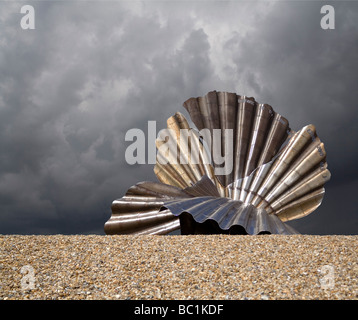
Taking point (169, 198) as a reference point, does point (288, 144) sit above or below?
above

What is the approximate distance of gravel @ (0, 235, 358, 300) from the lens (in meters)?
4.15

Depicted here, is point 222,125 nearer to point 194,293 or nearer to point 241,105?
point 241,105

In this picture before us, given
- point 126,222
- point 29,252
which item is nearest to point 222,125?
point 126,222

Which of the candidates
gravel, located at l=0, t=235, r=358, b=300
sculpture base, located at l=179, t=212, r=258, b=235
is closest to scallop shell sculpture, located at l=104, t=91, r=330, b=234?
sculpture base, located at l=179, t=212, r=258, b=235

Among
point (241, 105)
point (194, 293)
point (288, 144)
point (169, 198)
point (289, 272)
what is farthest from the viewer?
point (241, 105)

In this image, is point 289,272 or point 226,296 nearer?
point 226,296

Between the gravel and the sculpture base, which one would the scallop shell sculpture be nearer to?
the sculpture base

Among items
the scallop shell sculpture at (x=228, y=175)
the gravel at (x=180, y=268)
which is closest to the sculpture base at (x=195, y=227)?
the scallop shell sculpture at (x=228, y=175)

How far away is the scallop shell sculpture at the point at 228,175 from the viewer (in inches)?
306

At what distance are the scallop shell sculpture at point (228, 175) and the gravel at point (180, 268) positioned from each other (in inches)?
60.8

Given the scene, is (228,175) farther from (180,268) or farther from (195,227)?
(180,268)
